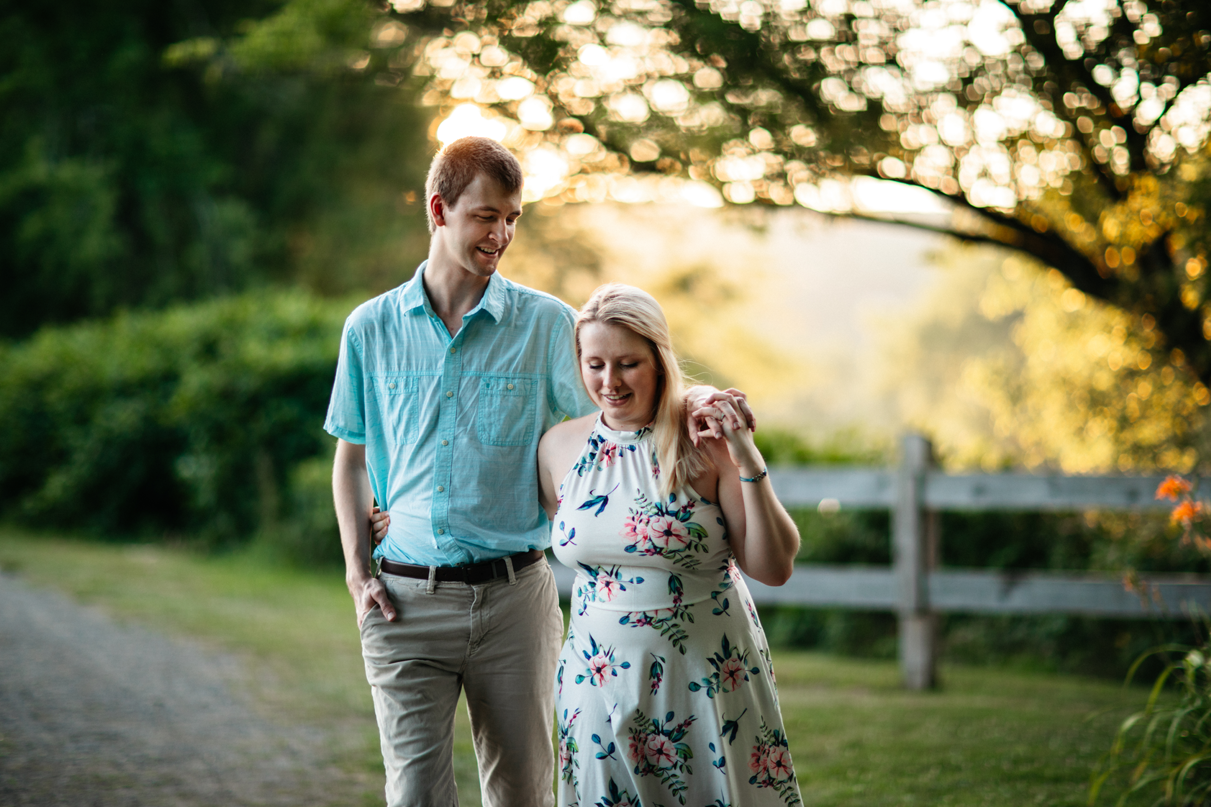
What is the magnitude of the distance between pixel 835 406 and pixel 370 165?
6689 cm

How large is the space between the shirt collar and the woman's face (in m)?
0.30

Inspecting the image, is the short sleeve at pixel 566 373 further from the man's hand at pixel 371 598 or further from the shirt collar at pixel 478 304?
the man's hand at pixel 371 598

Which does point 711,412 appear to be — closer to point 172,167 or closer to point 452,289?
point 452,289

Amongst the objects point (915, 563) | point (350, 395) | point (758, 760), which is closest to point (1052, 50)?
point (915, 563)

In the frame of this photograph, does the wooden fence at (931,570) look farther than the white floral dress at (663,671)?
Yes

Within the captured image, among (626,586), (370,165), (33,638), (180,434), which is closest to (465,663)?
(626,586)

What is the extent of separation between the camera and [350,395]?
9.47 ft

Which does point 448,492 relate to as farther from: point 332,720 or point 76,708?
point 76,708

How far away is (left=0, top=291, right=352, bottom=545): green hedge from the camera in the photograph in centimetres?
1120

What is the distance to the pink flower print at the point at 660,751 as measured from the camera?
98.4 inches

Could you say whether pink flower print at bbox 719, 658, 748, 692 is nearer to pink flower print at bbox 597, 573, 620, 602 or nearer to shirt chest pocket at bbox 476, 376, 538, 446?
pink flower print at bbox 597, 573, 620, 602

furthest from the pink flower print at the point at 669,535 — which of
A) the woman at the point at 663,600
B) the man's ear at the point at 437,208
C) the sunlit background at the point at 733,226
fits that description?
the sunlit background at the point at 733,226

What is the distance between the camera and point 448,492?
8.93ft

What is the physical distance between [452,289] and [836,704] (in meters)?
4.01
